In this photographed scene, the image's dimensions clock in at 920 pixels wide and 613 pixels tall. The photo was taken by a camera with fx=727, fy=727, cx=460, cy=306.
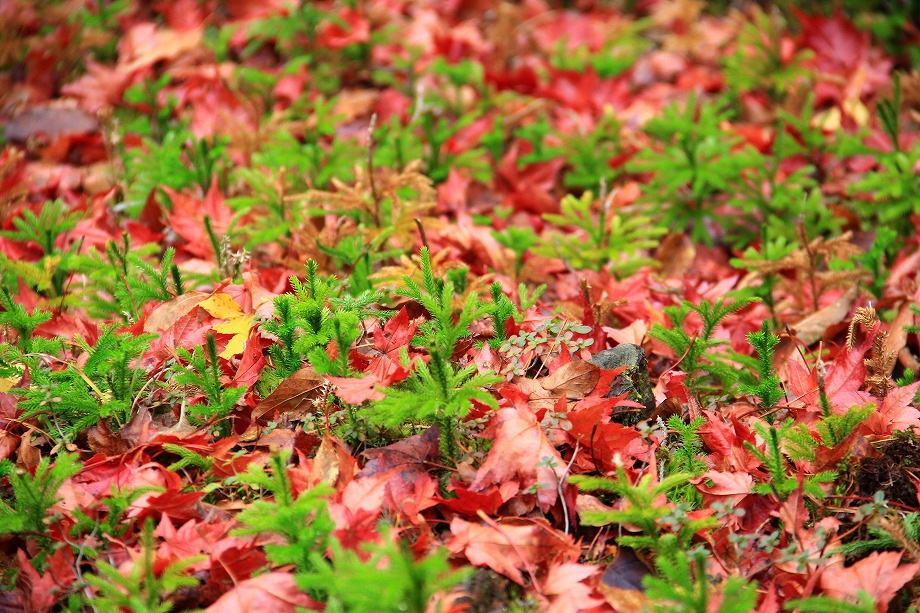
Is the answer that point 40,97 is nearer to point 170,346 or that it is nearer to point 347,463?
point 170,346

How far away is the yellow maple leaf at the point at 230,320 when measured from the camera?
1987 millimetres

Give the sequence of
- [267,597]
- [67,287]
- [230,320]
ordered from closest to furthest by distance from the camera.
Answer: [267,597]
[230,320]
[67,287]

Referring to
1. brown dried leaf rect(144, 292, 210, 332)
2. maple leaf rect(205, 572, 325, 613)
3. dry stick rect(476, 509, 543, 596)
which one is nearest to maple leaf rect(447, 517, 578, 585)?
dry stick rect(476, 509, 543, 596)

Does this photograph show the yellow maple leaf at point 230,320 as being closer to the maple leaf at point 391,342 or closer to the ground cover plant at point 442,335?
the ground cover plant at point 442,335

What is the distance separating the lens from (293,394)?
192cm

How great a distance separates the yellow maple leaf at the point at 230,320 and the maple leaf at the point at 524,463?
2.48 feet

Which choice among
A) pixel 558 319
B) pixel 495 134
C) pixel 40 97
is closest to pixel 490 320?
pixel 558 319

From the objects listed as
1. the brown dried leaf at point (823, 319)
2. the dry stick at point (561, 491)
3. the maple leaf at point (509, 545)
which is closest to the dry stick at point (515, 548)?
the maple leaf at point (509, 545)

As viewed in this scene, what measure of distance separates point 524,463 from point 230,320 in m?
0.94

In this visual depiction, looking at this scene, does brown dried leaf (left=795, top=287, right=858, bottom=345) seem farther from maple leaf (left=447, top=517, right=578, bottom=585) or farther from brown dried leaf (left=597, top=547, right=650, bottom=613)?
maple leaf (left=447, top=517, right=578, bottom=585)

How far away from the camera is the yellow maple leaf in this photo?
78.2 inches

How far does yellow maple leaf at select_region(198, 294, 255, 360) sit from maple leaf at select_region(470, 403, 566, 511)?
2.48ft

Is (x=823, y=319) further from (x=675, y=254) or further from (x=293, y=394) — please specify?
(x=293, y=394)

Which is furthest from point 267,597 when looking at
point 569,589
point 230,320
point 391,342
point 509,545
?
point 230,320
